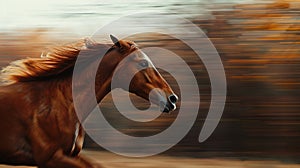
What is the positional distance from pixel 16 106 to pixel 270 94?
14.4 feet

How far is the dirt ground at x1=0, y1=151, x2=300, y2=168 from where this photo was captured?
28.0 feet

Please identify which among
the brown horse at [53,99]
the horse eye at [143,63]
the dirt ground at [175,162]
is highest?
the horse eye at [143,63]

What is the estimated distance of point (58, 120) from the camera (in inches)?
206

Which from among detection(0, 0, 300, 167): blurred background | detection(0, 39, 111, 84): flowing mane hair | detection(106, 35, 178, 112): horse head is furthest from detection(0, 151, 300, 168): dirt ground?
detection(106, 35, 178, 112): horse head

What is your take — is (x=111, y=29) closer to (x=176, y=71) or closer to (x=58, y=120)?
(x=176, y=71)

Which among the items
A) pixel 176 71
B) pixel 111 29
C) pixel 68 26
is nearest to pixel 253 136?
pixel 176 71

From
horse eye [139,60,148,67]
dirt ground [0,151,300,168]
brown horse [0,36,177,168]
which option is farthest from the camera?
dirt ground [0,151,300,168]

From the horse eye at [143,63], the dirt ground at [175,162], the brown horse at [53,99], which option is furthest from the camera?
the dirt ground at [175,162]

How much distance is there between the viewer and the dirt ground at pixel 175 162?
854cm

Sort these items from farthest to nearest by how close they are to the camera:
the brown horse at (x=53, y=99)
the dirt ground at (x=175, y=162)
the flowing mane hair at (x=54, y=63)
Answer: the dirt ground at (x=175, y=162), the flowing mane hair at (x=54, y=63), the brown horse at (x=53, y=99)

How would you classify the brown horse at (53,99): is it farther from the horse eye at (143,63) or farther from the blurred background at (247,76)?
the blurred background at (247,76)

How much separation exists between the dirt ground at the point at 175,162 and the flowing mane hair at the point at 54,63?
115 inches

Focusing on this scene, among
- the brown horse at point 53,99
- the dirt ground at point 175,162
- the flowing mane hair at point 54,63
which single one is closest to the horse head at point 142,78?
the brown horse at point 53,99

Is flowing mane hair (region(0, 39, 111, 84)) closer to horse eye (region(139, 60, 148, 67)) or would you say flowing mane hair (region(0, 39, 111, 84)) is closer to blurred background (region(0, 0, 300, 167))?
horse eye (region(139, 60, 148, 67))
